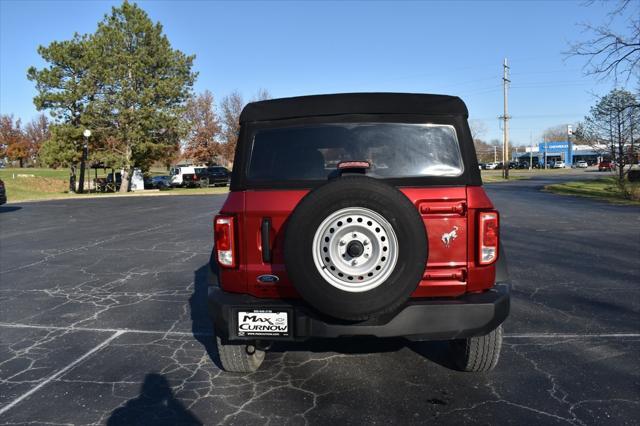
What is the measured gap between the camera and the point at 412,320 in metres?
3.10

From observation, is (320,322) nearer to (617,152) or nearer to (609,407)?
(609,407)

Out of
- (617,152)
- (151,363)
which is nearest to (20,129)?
(617,152)

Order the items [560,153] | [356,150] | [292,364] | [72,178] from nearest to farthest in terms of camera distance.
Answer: [356,150] < [292,364] < [72,178] < [560,153]

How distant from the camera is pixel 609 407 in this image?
323cm

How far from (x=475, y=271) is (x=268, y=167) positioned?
1490 mm

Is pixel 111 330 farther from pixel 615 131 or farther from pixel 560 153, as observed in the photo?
pixel 560 153

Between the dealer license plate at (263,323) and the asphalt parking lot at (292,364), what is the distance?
524mm

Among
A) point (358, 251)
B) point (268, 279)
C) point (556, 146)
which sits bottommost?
point (268, 279)

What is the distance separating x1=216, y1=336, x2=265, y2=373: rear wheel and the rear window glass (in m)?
1.28

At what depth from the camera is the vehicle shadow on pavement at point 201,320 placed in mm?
4488

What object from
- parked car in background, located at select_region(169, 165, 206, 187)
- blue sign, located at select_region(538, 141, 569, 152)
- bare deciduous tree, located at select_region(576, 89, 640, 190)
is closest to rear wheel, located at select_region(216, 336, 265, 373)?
bare deciduous tree, located at select_region(576, 89, 640, 190)

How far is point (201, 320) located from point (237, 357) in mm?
1634

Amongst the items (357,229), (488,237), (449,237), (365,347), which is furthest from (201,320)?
(488,237)

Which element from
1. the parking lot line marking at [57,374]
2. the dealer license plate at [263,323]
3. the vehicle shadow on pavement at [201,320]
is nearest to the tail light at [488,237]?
the dealer license plate at [263,323]
